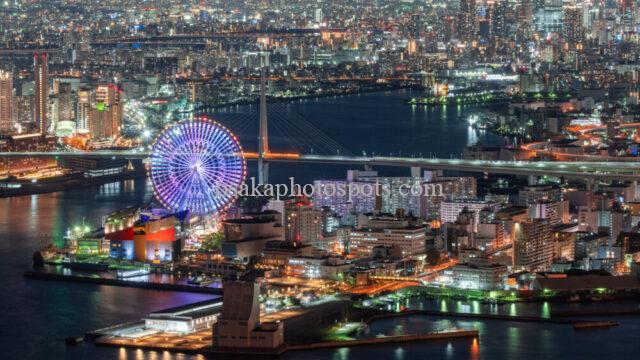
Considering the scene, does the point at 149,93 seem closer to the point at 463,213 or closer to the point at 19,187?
the point at 19,187

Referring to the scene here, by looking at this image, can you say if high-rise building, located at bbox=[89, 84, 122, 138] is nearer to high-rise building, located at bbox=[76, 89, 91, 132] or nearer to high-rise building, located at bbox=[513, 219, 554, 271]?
high-rise building, located at bbox=[76, 89, 91, 132]

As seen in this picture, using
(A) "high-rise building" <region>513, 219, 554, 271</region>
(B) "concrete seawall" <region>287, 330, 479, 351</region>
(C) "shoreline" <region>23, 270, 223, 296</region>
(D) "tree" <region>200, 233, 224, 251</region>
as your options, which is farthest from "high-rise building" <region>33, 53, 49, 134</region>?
(B) "concrete seawall" <region>287, 330, 479, 351</region>

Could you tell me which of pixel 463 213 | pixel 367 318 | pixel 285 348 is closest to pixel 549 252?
pixel 463 213

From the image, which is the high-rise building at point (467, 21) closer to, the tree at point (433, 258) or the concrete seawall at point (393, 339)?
the tree at point (433, 258)

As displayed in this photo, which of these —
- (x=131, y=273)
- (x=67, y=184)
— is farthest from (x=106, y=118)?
(x=131, y=273)

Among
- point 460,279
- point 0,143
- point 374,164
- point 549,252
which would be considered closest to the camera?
point 460,279

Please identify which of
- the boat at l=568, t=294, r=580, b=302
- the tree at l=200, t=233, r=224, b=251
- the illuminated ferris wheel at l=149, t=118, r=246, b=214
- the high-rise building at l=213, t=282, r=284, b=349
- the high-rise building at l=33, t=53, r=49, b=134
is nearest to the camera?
the high-rise building at l=213, t=282, r=284, b=349
